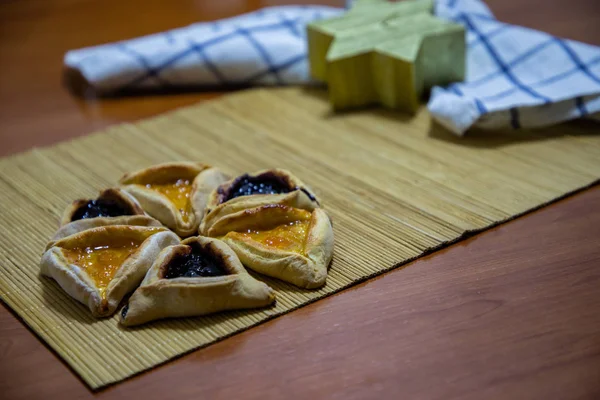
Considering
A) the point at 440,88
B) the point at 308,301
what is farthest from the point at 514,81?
the point at 308,301

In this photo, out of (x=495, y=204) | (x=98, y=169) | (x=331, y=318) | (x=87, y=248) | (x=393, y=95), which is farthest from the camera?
(x=393, y=95)

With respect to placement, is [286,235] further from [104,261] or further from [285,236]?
[104,261]

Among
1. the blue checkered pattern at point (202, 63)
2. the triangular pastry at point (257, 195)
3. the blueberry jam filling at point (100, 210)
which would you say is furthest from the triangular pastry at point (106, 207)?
the blue checkered pattern at point (202, 63)

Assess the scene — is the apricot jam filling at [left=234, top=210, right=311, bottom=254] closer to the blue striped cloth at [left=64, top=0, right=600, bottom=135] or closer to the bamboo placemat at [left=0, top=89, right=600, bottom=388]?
the bamboo placemat at [left=0, top=89, right=600, bottom=388]

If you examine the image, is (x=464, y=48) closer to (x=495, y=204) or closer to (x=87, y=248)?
(x=495, y=204)

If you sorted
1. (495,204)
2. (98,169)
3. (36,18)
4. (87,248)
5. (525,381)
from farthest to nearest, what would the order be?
(36,18), (98,169), (495,204), (87,248), (525,381)

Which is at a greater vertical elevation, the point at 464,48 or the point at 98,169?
the point at 464,48

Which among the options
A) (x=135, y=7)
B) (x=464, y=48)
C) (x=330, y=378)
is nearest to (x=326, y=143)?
(x=464, y=48)
